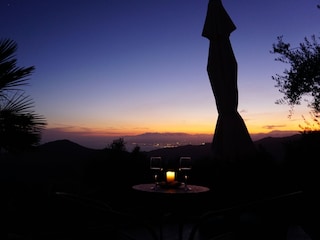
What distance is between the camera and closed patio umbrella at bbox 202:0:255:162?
5.85m

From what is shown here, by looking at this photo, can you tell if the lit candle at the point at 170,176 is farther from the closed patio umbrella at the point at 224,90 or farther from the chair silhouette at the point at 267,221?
the closed patio umbrella at the point at 224,90

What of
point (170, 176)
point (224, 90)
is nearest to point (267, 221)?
point (170, 176)

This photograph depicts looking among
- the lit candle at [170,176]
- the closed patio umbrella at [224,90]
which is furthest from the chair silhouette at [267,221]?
the closed patio umbrella at [224,90]

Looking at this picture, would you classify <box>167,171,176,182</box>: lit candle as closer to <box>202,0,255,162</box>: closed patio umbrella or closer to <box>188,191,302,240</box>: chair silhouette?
<box>188,191,302,240</box>: chair silhouette

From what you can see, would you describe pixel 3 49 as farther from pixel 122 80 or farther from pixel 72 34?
pixel 122 80

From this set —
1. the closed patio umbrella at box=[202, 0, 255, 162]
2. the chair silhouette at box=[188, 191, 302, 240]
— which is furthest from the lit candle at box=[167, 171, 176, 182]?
the closed patio umbrella at box=[202, 0, 255, 162]

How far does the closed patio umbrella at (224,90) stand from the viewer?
5848mm

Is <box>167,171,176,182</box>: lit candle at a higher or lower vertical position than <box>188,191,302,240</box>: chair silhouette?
higher

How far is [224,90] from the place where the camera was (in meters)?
5.89

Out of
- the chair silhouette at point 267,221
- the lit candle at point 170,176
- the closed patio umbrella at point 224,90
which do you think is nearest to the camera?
the chair silhouette at point 267,221

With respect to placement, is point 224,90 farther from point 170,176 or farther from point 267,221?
point 267,221

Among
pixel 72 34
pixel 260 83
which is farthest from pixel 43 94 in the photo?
pixel 260 83

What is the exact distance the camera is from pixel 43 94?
33.1 feet

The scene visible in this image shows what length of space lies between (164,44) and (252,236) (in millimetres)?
8256
